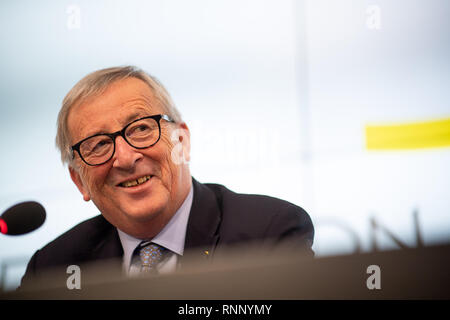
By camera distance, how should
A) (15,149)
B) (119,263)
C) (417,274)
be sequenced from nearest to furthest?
(417,274), (119,263), (15,149)

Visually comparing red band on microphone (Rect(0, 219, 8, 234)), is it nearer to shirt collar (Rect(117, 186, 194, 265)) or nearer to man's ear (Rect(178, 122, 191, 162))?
shirt collar (Rect(117, 186, 194, 265))

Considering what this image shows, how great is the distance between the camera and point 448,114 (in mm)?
1471

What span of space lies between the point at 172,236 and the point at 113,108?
402 millimetres

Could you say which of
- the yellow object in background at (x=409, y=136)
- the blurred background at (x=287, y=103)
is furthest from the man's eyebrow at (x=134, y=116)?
the yellow object in background at (x=409, y=136)

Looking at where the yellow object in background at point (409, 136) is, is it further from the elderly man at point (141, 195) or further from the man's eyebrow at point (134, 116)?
the man's eyebrow at point (134, 116)

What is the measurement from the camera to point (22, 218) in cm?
151

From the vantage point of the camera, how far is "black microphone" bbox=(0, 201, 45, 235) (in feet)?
4.87

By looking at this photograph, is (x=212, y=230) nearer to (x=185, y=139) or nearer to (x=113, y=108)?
(x=185, y=139)

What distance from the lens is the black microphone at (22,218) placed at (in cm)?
148

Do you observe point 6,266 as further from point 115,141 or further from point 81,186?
point 115,141

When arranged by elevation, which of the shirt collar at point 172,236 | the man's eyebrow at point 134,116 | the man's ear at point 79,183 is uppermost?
the man's eyebrow at point 134,116

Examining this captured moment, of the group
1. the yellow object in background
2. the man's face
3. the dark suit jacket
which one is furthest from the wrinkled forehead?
the yellow object in background

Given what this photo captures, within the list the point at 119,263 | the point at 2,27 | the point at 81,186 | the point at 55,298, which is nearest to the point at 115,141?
the point at 81,186
